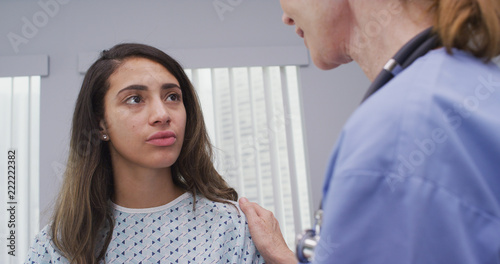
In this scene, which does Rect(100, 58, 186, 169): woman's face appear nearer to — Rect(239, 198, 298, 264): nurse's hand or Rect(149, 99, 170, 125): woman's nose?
Rect(149, 99, 170, 125): woman's nose

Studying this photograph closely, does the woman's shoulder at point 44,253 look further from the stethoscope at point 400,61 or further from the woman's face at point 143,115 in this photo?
the stethoscope at point 400,61

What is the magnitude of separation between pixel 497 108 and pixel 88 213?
1.23 meters

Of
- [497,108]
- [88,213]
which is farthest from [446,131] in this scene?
[88,213]

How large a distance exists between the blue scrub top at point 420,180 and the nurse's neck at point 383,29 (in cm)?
17

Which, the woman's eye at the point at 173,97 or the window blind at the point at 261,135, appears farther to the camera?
the window blind at the point at 261,135

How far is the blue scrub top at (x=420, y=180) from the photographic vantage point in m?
0.47

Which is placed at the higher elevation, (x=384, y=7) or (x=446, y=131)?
(x=384, y=7)

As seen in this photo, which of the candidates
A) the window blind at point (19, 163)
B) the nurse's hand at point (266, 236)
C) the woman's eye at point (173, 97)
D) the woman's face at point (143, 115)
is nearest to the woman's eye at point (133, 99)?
the woman's face at point (143, 115)

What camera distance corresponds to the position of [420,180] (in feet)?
1.53

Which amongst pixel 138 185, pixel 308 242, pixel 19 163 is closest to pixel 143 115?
pixel 138 185

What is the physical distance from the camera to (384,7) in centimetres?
70

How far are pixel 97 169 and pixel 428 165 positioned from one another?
1267mm

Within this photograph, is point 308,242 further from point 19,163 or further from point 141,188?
point 19,163

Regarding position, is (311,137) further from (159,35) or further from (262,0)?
(159,35)
